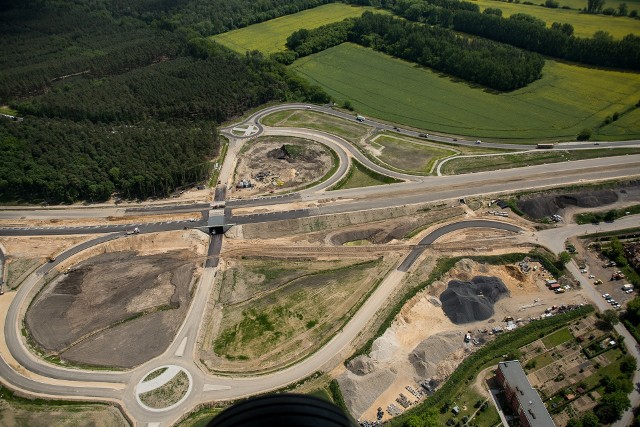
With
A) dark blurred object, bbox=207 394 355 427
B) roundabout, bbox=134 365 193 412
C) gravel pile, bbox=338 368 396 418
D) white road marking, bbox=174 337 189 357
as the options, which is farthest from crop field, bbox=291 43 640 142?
dark blurred object, bbox=207 394 355 427

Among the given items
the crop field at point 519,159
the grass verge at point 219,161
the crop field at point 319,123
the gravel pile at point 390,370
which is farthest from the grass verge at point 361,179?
the gravel pile at point 390,370

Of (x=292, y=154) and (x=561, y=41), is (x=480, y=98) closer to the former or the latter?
(x=561, y=41)

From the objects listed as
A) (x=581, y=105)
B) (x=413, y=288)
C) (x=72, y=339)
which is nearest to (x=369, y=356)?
(x=413, y=288)

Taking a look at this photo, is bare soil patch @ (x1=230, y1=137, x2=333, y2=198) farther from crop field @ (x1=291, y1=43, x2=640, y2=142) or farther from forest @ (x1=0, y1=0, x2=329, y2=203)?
crop field @ (x1=291, y1=43, x2=640, y2=142)

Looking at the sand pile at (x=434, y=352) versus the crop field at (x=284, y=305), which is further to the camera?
the crop field at (x=284, y=305)

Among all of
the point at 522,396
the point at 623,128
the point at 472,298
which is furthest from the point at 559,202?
the point at 522,396

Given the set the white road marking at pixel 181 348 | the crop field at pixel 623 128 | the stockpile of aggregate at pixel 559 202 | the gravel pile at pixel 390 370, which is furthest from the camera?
the crop field at pixel 623 128

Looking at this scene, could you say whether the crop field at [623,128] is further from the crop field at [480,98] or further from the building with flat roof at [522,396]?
the building with flat roof at [522,396]
